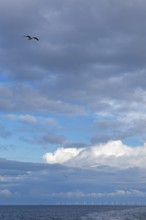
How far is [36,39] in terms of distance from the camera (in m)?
64.0

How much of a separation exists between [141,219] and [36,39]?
Answer: 103 metres

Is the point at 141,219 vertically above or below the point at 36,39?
below

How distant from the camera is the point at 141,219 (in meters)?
150

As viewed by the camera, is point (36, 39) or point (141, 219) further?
point (141, 219)
